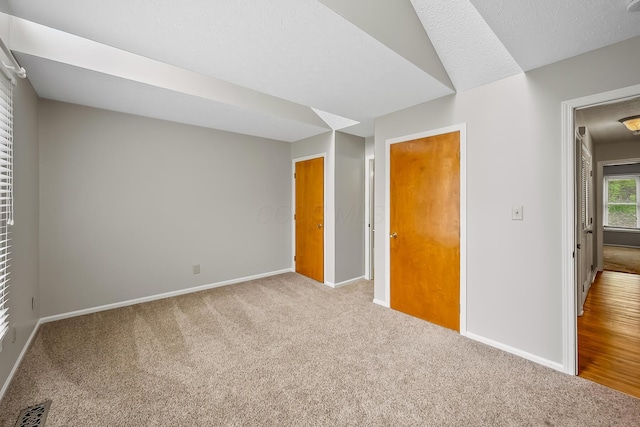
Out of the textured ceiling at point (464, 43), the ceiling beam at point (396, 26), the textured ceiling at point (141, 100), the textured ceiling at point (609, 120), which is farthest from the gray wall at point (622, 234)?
the textured ceiling at point (141, 100)

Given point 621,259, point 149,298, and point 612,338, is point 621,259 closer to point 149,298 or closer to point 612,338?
point 612,338

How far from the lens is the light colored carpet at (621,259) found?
4.86 metres

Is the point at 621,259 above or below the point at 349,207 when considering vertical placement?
below

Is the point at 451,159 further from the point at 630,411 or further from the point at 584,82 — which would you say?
the point at 630,411

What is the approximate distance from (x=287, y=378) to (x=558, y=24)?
294 cm

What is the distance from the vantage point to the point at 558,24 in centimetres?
164

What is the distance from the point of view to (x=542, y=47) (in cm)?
184

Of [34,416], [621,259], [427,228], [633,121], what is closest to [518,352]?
[427,228]

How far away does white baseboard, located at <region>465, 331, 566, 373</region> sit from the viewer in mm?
2020

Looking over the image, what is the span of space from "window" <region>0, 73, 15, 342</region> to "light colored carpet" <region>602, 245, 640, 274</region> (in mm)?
8008

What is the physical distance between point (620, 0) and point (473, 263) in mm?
1940

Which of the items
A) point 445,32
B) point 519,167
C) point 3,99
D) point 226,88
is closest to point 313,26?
point 445,32

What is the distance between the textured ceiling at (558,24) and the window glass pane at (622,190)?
801 centimetres

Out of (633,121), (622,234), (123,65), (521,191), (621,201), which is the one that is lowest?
(622,234)
